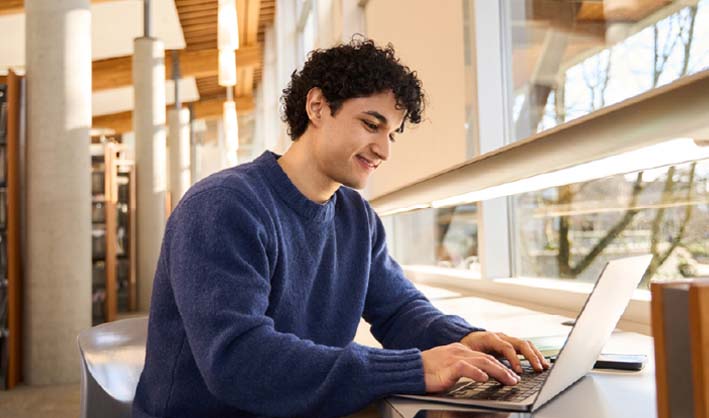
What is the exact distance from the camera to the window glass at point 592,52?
1896 mm

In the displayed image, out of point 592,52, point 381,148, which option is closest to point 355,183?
point 381,148

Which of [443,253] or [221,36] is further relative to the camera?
[221,36]

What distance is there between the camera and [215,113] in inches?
679

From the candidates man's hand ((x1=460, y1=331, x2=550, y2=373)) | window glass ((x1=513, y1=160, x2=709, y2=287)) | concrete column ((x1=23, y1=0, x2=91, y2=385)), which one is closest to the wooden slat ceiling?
concrete column ((x1=23, y1=0, x2=91, y2=385))

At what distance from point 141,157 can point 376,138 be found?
28.5 feet

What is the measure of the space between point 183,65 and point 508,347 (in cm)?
1185

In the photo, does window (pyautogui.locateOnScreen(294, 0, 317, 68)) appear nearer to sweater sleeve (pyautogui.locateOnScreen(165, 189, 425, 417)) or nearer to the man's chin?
the man's chin

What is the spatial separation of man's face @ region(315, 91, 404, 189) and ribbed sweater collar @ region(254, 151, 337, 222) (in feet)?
0.26

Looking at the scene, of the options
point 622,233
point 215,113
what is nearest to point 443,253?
point 622,233

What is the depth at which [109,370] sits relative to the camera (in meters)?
1.62

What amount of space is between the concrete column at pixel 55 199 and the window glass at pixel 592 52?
3.27 metres

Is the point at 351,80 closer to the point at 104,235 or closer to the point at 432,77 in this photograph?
the point at 432,77

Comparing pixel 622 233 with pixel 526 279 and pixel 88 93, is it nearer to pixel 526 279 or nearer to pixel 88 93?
pixel 526 279

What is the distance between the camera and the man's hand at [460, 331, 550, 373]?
1.24 metres
